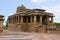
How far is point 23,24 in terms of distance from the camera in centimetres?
3884

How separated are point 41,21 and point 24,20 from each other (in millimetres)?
4783

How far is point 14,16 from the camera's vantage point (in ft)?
138

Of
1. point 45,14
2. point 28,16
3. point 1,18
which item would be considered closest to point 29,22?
point 28,16

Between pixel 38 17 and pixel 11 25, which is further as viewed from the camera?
pixel 11 25

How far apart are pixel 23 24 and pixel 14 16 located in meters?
4.13

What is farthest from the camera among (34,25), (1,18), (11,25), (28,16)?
(11,25)

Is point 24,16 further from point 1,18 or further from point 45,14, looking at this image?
point 1,18

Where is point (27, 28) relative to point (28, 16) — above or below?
below

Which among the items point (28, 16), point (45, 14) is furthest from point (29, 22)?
point (45, 14)

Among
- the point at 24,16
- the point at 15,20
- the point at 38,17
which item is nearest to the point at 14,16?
the point at 15,20

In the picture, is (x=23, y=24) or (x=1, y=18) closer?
(x=1, y=18)

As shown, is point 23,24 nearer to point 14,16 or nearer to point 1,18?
point 14,16

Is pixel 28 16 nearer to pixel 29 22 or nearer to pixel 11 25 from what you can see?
pixel 29 22

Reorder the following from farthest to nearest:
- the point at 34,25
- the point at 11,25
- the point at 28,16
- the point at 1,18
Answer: the point at 11,25
the point at 28,16
the point at 34,25
the point at 1,18
